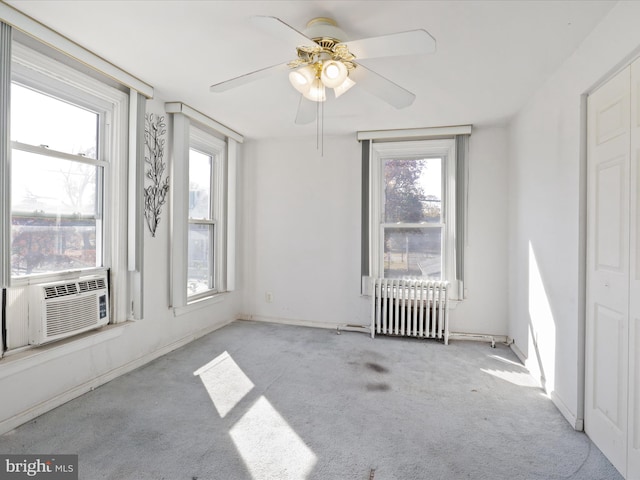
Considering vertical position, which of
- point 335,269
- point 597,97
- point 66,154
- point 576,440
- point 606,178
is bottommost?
point 576,440

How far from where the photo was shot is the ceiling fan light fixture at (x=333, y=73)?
204 cm

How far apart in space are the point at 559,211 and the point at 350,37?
1955 mm

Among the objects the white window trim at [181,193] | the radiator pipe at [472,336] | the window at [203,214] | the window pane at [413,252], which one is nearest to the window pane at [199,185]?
the window at [203,214]

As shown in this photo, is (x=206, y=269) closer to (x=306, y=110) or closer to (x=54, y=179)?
(x=54, y=179)

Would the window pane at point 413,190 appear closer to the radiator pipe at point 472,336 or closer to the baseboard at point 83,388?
the radiator pipe at point 472,336

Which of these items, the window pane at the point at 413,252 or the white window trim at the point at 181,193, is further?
the window pane at the point at 413,252

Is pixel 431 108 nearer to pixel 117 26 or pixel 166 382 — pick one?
pixel 117 26

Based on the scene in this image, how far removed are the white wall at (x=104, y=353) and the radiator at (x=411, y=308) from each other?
211cm

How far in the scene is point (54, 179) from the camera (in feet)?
7.94

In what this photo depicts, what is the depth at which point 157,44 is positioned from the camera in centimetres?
229

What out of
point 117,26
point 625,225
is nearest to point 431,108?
point 625,225

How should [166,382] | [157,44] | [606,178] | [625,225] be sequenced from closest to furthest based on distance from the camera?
[625,225], [606,178], [157,44], [166,382]

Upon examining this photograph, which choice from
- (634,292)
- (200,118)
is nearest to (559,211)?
(634,292)

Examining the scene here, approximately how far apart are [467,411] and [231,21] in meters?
3.04
